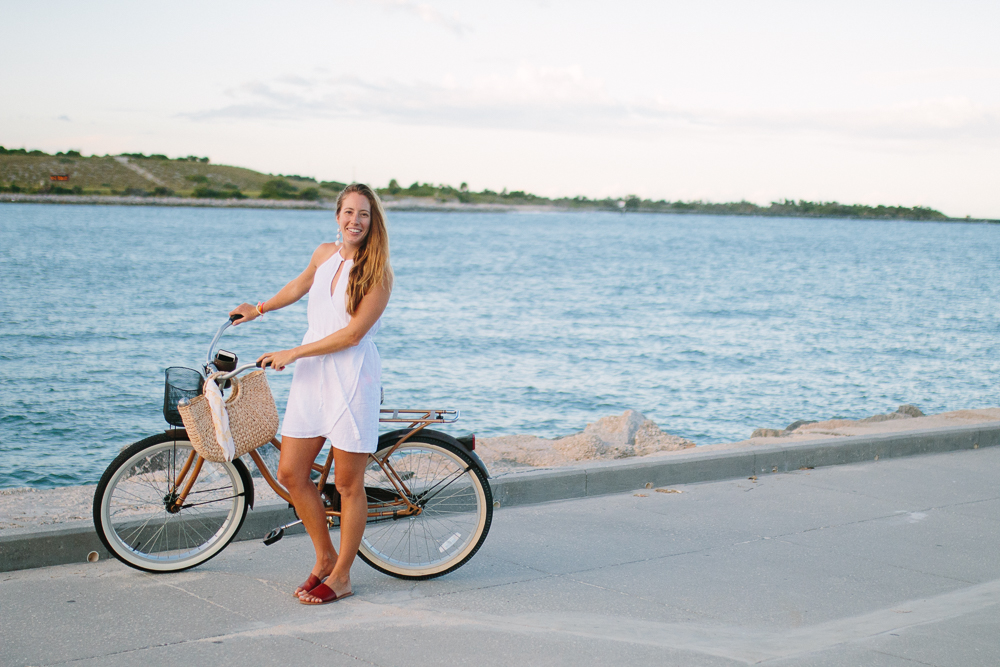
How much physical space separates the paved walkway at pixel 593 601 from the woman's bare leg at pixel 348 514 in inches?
4.8

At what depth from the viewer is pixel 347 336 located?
4.52 metres

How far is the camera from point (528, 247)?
321 ft

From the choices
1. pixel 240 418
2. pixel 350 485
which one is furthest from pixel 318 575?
pixel 240 418

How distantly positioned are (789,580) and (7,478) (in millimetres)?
10935

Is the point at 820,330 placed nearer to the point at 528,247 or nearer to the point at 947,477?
the point at 947,477

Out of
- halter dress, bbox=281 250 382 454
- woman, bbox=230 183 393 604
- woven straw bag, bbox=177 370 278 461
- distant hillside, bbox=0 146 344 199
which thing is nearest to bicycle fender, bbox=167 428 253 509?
woven straw bag, bbox=177 370 278 461

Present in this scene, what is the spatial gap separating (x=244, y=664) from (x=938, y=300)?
169 feet

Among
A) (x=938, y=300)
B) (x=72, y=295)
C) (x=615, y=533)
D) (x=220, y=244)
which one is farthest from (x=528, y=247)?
(x=615, y=533)

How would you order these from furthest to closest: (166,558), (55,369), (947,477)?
(55,369), (947,477), (166,558)

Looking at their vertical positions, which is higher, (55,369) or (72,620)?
(72,620)

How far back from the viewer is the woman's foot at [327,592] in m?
4.64

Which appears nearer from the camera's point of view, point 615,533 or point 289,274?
point 615,533

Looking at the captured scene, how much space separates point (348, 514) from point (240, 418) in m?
0.71

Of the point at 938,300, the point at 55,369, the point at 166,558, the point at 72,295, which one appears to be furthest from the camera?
the point at 938,300
